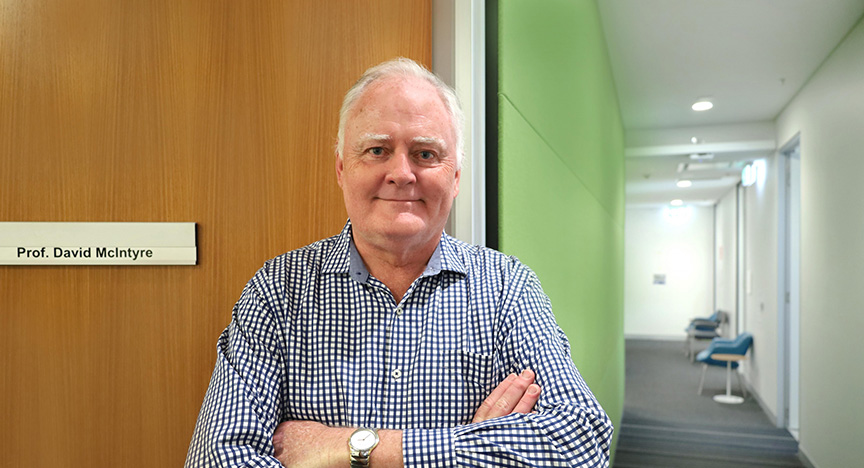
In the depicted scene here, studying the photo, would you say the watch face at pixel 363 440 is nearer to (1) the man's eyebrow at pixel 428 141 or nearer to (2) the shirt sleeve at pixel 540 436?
(2) the shirt sleeve at pixel 540 436

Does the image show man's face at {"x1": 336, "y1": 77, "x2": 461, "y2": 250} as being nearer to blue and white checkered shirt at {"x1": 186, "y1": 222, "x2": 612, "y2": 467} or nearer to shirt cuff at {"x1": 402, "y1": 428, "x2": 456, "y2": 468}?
blue and white checkered shirt at {"x1": 186, "y1": 222, "x2": 612, "y2": 467}

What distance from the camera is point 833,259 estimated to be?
14.9 ft

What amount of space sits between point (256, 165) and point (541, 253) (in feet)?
3.34

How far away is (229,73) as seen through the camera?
1683 mm

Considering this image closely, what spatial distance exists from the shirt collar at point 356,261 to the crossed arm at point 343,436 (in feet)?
0.87

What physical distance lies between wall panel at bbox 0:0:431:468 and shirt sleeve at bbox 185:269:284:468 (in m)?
0.46

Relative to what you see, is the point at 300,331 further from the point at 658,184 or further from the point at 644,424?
the point at 658,184

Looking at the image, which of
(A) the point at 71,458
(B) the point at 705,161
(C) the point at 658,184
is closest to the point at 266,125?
(A) the point at 71,458

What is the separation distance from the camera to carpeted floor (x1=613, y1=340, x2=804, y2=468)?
5.52 m

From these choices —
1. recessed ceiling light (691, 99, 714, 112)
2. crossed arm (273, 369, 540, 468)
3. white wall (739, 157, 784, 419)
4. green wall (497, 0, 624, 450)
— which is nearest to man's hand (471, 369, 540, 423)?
crossed arm (273, 369, 540, 468)

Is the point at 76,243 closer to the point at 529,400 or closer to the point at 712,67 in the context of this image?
the point at 529,400

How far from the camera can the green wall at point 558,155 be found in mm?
1815

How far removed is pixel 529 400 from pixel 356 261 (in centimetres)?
45

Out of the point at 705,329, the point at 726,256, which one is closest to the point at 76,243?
the point at 705,329
